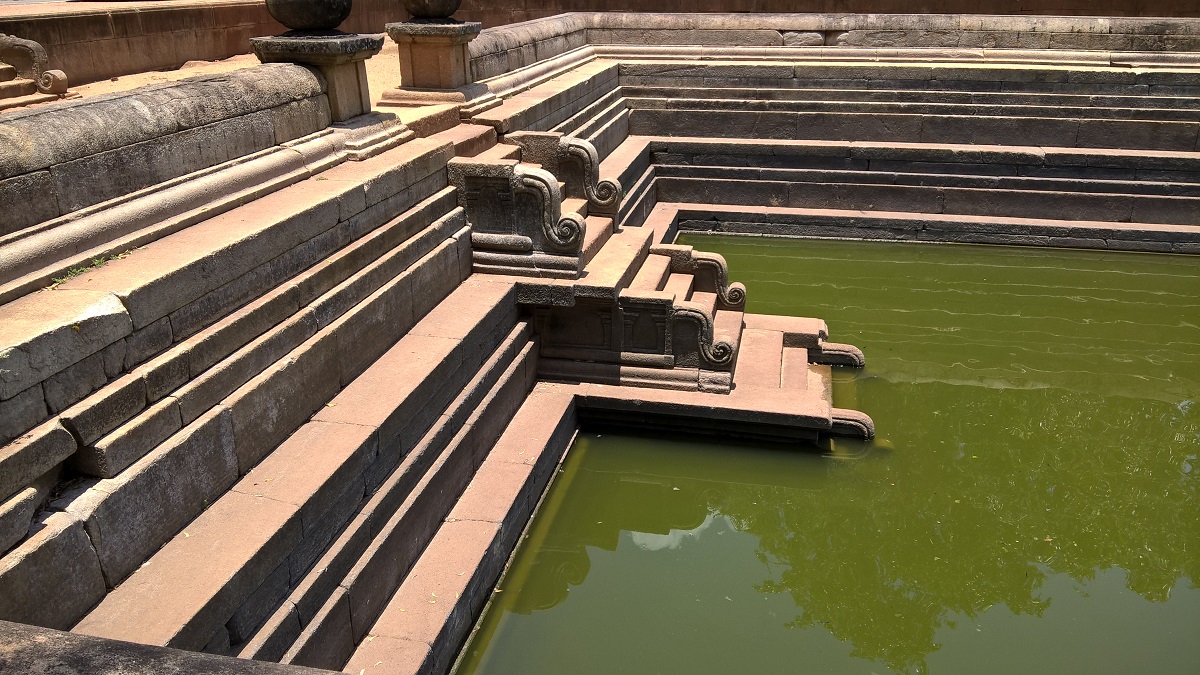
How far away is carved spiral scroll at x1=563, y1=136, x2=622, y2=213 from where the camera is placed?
8.01 metres

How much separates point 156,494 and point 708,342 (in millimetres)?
3987

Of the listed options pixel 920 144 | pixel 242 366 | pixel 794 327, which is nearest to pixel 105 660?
pixel 242 366

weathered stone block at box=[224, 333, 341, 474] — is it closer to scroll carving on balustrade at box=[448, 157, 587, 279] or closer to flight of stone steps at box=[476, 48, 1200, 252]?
scroll carving on balustrade at box=[448, 157, 587, 279]

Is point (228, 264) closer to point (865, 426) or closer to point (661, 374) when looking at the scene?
point (661, 374)

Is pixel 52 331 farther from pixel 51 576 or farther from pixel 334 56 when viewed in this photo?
pixel 334 56

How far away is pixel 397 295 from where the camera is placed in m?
5.79

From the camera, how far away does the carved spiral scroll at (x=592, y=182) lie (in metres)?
8.01

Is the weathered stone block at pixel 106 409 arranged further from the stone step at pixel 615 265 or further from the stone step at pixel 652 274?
the stone step at pixel 652 274

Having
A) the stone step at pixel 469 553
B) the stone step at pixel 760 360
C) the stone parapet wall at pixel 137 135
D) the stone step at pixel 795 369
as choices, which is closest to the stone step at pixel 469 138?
the stone parapet wall at pixel 137 135

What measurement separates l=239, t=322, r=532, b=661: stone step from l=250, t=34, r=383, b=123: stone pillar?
209 centimetres

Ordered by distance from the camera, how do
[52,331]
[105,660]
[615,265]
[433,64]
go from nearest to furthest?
[105,660] < [52,331] < [615,265] < [433,64]

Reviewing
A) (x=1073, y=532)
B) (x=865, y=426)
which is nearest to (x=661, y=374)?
(x=865, y=426)

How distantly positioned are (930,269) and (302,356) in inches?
294

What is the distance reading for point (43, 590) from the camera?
3195 millimetres
